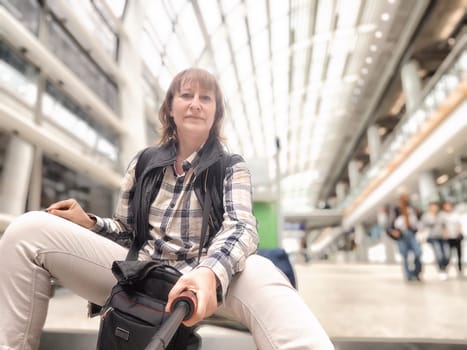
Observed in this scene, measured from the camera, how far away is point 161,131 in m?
1.33

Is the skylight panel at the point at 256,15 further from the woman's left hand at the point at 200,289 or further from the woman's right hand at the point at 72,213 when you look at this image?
the woman's left hand at the point at 200,289

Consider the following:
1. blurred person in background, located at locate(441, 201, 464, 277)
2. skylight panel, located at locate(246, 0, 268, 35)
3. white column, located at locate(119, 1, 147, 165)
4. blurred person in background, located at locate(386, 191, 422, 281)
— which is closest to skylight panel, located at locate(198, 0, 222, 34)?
skylight panel, located at locate(246, 0, 268, 35)

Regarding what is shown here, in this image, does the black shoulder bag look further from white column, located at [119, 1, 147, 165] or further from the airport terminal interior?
white column, located at [119, 1, 147, 165]

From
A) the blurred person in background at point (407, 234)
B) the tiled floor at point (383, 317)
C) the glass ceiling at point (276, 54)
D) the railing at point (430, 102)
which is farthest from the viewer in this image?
the railing at point (430, 102)

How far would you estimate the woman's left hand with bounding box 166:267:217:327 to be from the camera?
0.75 metres

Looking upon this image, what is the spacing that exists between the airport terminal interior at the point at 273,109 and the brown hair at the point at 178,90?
0.06 metres

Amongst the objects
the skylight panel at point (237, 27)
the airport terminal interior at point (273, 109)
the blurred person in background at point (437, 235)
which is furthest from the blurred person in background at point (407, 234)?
the skylight panel at point (237, 27)

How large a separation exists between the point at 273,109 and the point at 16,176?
15804mm

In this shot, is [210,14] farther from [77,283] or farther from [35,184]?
[77,283]

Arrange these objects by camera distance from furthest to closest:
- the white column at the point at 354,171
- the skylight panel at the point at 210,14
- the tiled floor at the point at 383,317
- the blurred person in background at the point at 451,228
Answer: the white column at the point at 354,171
the skylight panel at the point at 210,14
the blurred person in background at the point at 451,228
the tiled floor at the point at 383,317

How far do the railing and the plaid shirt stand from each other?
9674mm

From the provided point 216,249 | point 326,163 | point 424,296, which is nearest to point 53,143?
point 216,249

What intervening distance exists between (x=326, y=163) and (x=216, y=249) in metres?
33.4

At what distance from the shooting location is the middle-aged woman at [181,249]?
87 cm
